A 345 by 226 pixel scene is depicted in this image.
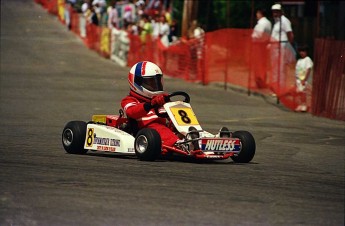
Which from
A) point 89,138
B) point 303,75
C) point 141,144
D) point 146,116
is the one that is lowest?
point 303,75

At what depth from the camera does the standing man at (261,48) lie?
24250 millimetres

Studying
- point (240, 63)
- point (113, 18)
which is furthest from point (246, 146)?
point (113, 18)

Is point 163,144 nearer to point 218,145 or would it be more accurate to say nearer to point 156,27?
point 218,145

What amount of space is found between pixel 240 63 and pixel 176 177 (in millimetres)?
14787

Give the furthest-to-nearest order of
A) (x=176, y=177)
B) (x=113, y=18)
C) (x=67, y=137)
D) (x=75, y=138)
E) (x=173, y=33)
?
1. (x=113, y=18)
2. (x=173, y=33)
3. (x=67, y=137)
4. (x=75, y=138)
5. (x=176, y=177)

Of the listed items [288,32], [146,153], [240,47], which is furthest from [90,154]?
[240,47]

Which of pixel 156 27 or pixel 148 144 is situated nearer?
pixel 148 144

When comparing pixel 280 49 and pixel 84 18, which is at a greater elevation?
pixel 280 49

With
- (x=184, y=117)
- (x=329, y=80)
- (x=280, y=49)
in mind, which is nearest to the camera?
(x=184, y=117)

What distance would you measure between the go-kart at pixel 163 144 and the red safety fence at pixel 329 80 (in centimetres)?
701

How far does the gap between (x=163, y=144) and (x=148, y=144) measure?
0.28 m

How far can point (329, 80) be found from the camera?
20.6 meters

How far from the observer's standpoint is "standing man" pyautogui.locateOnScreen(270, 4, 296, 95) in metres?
23.0

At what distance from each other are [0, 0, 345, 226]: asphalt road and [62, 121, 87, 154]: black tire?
0.12 meters
